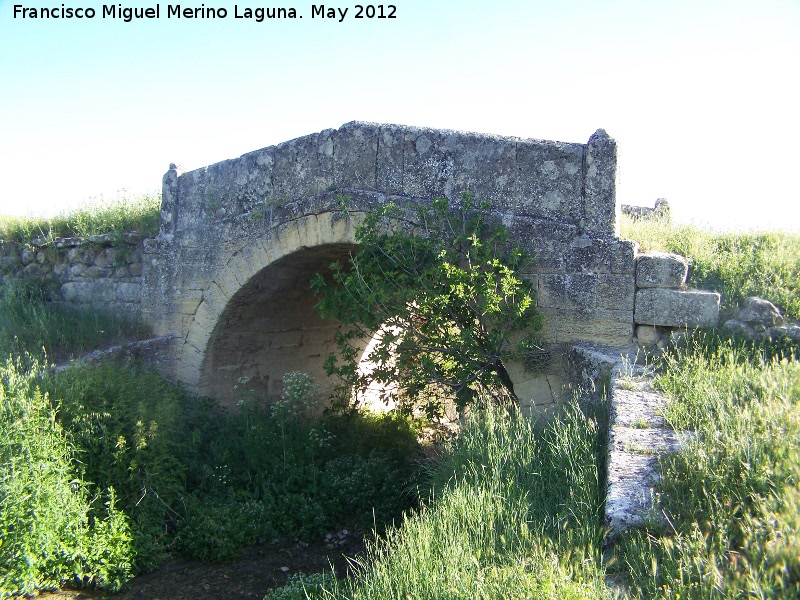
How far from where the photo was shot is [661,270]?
4.74 meters

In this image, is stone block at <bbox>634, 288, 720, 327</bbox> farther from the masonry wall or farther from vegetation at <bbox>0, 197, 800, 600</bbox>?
the masonry wall

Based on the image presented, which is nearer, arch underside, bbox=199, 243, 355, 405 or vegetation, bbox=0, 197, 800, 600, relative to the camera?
vegetation, bbox=0, 197, 800, 600

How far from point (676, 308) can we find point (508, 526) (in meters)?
2.34

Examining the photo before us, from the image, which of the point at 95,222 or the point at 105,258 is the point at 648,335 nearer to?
the point at 105,258

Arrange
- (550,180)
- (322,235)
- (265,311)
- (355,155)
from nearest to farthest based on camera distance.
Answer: (550,180) < (355,155) < (322,235) < (265,311)

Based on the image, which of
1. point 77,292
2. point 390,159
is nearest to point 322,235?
point 390,159

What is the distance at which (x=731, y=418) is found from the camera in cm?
308

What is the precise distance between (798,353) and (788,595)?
2650 mm

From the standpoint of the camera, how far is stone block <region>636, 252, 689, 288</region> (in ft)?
15.4

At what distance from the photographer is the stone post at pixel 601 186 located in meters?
4.94

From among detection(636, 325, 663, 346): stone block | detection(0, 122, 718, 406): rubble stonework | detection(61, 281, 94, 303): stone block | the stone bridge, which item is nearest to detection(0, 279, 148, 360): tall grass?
detection(61, 281, 94, 303): stone block

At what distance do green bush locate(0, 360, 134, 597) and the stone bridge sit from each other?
2.17m

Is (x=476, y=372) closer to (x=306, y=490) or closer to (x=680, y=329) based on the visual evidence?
(x=680, y=329)

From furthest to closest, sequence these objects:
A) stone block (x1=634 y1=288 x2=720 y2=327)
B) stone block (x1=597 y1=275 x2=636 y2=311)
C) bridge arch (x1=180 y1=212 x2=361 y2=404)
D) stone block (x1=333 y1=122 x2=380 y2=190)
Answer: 1. bridge arch (x1=180 y1=212 x2=361 y2=404)
2. stone block (x1=333 y1=122 x2=380 y2=190)
3. stone block (x1=597 y1=275 x2=636 y2=311)
4. stone block (x1=634 y1=288 x2=720 y2=327)
